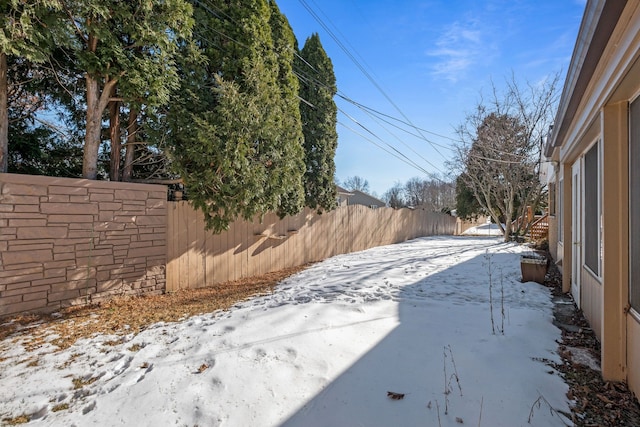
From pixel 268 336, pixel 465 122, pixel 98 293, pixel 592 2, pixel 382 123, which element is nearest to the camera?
pixel 592 2

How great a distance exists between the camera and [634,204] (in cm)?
235

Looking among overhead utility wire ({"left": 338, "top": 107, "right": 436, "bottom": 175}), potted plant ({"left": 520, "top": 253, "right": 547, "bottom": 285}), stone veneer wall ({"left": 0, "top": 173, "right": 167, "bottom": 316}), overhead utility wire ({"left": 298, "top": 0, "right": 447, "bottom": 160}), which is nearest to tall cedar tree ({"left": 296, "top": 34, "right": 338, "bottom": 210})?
overhead utility wire ({"left": 298, "top": 0, "right": 447, "bottom": 160})

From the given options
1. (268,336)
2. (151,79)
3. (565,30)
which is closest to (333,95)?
(565,30)

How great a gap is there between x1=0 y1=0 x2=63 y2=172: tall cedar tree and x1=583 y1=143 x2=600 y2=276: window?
6.11 metres

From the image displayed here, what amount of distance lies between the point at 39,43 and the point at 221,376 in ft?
13.9

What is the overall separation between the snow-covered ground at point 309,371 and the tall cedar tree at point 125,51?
2963 millimetres

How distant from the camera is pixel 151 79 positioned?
14.8 ft

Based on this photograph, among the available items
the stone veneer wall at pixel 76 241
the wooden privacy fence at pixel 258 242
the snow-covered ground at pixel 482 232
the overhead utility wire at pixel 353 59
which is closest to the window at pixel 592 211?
the wooden privacy fence at pixel 258 242

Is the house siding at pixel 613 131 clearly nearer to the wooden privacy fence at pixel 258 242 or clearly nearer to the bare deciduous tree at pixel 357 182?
the wooden privacy fence at pixel 258 242

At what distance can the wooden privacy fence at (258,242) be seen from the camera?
547 cm

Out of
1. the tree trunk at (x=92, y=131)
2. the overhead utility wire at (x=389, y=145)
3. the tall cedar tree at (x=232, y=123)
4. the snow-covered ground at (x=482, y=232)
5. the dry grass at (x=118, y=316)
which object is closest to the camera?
the dry grass at (x=118, y=316)

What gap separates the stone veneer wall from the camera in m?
3.68

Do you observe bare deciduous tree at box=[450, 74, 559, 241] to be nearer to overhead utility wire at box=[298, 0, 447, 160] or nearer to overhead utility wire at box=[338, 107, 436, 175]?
overhead utility wire at box=[338, 107, 436, 175]

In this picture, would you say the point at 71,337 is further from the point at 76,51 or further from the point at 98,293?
the point at 76,51
